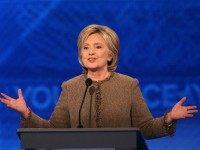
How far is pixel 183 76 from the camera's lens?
319 cm

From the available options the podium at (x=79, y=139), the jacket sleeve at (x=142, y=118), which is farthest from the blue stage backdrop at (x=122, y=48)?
the podium at (x=79, y=139)

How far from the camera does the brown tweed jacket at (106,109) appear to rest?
2045 mm

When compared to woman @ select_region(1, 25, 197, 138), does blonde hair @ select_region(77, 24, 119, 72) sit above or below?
above

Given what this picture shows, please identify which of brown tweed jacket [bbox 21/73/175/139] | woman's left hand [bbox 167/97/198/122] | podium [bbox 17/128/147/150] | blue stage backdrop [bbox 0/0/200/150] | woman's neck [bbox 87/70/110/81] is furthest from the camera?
blue stage backdrop [bbox 0/0/200/150]

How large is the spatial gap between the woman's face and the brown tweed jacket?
0.09m

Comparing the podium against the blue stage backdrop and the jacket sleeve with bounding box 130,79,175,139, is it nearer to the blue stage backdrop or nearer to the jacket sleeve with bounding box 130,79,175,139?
the jacket sleeve with bounding box 130,79,175,139

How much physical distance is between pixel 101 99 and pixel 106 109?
5 cm

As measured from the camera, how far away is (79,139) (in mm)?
1405

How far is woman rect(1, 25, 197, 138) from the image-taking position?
6.73 feet

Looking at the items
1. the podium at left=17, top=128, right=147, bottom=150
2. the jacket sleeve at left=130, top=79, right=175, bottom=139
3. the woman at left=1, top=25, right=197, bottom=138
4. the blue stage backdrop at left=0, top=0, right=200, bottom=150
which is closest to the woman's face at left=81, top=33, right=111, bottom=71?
the woman at left=1, top=25, right=197, bottom=138

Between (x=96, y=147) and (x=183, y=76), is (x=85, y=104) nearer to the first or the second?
(x=96, y=147)

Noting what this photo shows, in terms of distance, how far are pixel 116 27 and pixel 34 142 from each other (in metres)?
1.91

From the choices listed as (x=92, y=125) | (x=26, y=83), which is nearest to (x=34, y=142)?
(x=92, y=125)

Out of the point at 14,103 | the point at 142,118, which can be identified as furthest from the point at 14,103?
the point at 142,118
